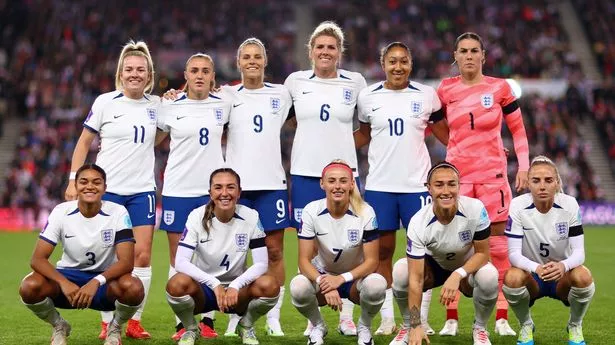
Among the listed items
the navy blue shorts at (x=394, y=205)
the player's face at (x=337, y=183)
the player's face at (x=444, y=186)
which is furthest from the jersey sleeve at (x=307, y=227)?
the player's face at (x=444, y=186)

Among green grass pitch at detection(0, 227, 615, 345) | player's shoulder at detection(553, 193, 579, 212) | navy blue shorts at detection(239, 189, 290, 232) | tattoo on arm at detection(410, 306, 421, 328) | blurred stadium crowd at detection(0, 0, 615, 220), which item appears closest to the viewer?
tattoo on arm at detection(410, 306, 421, 328)


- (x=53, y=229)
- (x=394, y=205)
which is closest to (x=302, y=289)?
(x=394, y=205)

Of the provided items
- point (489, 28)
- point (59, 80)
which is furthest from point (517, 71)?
point (59, 80)

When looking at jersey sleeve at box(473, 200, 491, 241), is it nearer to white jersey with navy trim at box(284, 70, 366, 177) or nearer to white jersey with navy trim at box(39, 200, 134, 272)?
white jersey with navy trim at box(284, 70, 366, 177)

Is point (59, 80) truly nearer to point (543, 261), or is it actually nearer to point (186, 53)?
point (186, 53)

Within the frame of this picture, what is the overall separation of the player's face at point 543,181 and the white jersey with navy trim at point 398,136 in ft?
3.03

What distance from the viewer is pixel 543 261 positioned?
22.0ft

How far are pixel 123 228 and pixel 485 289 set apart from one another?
2.43m

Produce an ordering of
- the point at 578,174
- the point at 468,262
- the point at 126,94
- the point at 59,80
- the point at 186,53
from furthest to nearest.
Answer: the point at 186,53 → the point at 59,80 → the point at 578,174 → the point at 126,94 → the point at 468,262

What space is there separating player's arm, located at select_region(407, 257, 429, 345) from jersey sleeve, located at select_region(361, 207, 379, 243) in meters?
0.33

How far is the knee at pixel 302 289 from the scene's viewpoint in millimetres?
6484

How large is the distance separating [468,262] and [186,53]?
70.1ft

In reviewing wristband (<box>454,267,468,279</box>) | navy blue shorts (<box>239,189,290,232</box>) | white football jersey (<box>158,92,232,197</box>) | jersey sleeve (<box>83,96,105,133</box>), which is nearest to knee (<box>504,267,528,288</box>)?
wristband (<box>454,267,468,279</box>)

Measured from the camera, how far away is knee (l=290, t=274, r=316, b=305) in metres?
6.48
